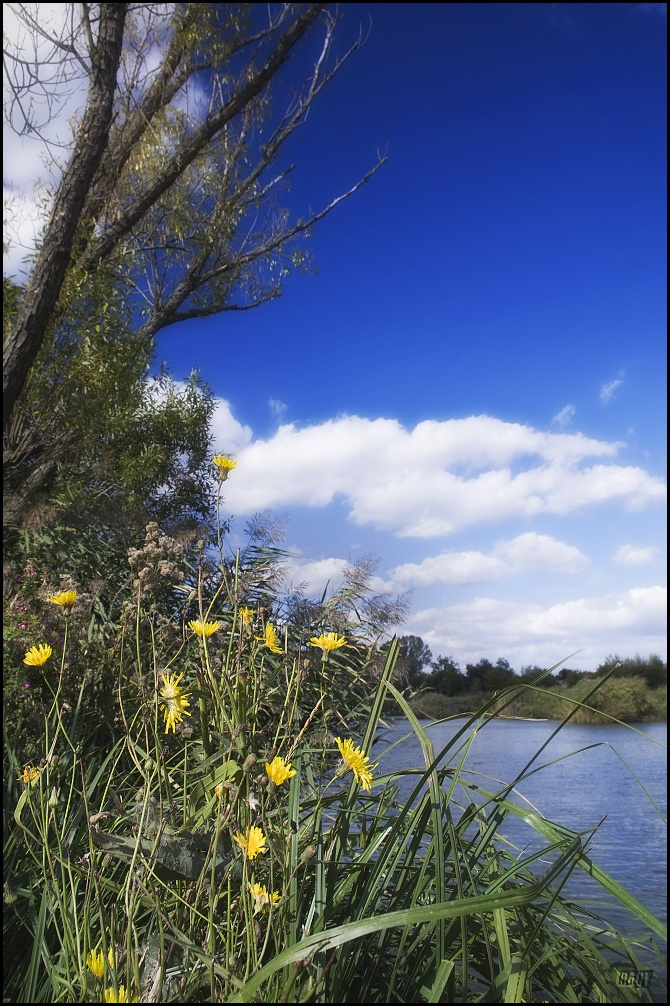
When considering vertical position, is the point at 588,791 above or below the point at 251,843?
below

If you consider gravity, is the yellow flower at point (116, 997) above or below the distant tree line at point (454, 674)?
below

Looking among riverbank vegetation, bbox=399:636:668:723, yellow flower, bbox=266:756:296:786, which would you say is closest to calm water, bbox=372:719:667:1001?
riverbank vegetation, bbox=399:636:668:723

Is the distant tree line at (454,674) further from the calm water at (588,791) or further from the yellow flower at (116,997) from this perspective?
the yellow flower at (116,997)

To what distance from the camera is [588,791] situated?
3918 millimetres

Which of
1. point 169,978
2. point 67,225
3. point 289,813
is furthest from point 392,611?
point 67,225

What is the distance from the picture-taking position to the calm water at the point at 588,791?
8.90ft

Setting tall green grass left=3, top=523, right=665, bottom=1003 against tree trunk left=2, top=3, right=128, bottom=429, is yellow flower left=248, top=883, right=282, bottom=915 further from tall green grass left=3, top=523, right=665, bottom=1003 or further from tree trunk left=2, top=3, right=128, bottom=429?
tree trunk left=2, top=3, right=128, bottom=429

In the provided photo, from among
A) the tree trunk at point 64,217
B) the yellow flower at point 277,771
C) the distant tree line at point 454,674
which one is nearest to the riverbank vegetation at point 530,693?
the distant tree line at point 454,674

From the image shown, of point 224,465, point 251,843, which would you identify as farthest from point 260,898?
point 224,465

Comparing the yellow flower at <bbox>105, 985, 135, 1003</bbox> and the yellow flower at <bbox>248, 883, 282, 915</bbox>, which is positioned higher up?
the yellow flower at <bbox>248, 883, 282, 915</bbox>

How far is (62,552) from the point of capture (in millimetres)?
3350

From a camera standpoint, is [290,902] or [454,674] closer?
[290,902]

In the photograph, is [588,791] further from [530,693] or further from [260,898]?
[260,898]

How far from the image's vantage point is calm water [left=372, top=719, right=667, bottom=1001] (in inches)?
107
